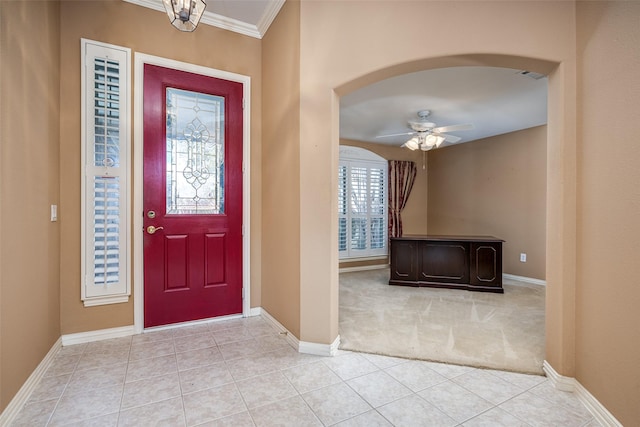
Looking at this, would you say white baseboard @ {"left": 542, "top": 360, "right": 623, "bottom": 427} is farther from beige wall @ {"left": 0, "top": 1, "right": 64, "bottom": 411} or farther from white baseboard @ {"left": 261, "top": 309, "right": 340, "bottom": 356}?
beige wall @ {"left": 0, "top": 1, "right": 64, "bottom": 411}

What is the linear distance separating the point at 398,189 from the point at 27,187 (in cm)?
593

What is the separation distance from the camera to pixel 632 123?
1.49 meters

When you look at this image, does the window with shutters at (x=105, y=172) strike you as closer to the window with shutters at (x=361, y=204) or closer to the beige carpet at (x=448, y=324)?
the beige carpet at (x=448, y=324)

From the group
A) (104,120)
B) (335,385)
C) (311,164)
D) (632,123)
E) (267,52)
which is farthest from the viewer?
(267,52)

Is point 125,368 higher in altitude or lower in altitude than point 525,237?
lower

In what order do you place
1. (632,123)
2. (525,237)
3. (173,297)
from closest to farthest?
(632,123), (173,297), (525,237)

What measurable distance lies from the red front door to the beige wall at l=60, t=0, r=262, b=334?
9.4 inches

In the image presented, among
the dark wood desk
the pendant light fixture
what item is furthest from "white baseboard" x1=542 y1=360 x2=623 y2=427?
the pendant light fixture

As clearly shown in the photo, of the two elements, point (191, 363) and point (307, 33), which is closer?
point (191, 363)

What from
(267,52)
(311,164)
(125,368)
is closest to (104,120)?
(267,52)

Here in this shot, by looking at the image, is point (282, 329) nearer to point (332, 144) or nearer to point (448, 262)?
point (332, 144)

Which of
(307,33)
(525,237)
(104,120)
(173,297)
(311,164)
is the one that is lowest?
(173,297)

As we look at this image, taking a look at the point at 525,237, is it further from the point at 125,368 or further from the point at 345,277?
the point at 125,368

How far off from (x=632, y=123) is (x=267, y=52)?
2948mm
